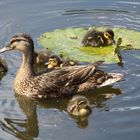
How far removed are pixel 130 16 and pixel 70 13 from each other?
39.6 inches

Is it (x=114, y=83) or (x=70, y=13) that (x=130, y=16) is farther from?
(x=114, y=83)

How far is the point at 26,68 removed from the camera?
331 inches

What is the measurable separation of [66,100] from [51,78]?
13.6 inches

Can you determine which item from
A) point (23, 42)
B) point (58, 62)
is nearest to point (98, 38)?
point (58, 62)

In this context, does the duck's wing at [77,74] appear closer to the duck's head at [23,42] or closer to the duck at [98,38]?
the duck's head at [23,42]

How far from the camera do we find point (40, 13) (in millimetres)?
10625

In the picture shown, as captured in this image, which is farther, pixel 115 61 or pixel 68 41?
pixel 68 41

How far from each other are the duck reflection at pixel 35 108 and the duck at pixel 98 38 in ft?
3.22

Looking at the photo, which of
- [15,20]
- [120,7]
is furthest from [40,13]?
[120,7]

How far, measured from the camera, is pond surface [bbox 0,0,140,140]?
7.29 metres

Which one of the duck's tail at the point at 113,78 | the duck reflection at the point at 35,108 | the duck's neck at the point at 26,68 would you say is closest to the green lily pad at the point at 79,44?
the duck's tail at the point at 113,78

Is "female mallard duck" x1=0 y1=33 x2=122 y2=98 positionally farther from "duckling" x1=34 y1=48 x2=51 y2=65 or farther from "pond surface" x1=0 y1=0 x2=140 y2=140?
"duckling" x1=34 y1=48 x2=51 y2=65

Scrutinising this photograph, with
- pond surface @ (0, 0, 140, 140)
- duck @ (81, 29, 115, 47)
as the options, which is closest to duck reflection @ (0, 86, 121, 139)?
pond surface @ (0, 0, 140, 140)

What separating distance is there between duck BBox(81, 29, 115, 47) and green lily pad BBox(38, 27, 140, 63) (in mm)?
66
